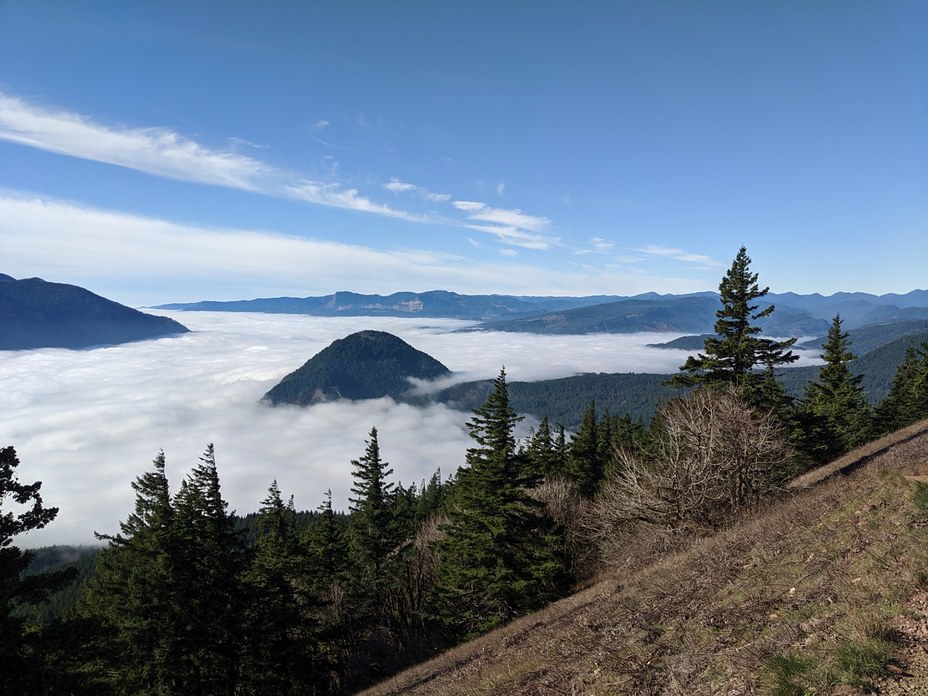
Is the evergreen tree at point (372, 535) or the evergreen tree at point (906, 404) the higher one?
the evergreen tree at point (906, 404)

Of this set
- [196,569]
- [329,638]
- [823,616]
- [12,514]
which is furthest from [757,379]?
[12,514]

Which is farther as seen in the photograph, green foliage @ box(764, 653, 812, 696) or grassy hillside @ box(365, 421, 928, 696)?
grassy hillside @ box(365, 421, 928, 696)

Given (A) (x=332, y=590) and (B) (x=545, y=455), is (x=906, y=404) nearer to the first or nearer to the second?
(B) (x=545, y=455)

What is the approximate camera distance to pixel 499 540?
24000mm

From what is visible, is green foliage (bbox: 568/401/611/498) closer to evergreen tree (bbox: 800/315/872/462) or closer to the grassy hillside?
evergreen tree (bbox: 800/315/872/462)

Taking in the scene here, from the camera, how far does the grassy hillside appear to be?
5812 mm

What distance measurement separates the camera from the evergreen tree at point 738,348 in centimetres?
2492

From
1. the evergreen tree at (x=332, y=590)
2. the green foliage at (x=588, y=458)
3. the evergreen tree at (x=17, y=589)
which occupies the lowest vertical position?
the evergreen tree at (x=332, y=590)

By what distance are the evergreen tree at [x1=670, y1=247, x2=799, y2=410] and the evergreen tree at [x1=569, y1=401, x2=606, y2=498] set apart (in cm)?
1993

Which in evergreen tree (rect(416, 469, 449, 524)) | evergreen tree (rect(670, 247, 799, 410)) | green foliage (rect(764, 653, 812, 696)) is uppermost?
evergreen tree (rect(670, 247, 799, 410))

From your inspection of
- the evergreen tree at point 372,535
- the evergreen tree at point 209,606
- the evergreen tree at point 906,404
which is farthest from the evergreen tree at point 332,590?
the evergreen tree at point 906,404

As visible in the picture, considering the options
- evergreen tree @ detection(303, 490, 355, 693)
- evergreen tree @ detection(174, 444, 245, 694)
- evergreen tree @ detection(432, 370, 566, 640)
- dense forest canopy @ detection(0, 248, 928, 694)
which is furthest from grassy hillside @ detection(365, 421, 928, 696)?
evergreen tree @ detection(303, 490, 355, 693)

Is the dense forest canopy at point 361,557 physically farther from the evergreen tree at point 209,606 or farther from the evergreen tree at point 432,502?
the evergreen tree at point 432,502

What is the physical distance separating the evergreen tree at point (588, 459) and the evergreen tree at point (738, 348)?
19.9 m
